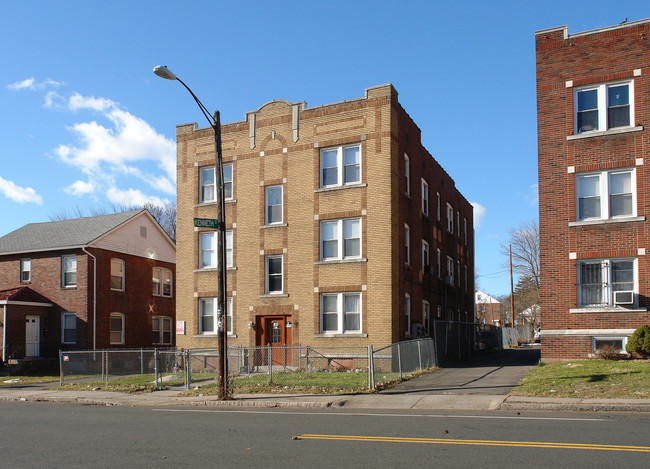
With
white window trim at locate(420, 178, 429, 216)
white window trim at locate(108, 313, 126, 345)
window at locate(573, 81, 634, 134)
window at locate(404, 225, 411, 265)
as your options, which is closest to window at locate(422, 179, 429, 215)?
white window trim at locate(420, 178, 429, 216)

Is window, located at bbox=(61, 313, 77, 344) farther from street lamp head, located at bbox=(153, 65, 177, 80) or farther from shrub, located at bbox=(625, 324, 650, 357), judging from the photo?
shrub, located at bbox=(625, 324, 650, 357)

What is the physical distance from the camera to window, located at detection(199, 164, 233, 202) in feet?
91.8

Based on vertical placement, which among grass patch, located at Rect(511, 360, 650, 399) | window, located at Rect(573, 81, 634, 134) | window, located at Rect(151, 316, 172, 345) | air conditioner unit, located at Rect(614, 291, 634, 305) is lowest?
window, located at Rect(151, 316, 172, 345)

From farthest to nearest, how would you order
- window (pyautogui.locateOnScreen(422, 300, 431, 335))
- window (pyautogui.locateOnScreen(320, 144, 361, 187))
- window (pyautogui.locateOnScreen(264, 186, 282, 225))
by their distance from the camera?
1. window (pyautogui.locateOnScreen(422, 300, 431, 335))
2. window (pyautogui.locateOnScreen(264, 186, 282, 225))
3. window (pyautogui.locateOnScreen(320, 144, 361, 187))

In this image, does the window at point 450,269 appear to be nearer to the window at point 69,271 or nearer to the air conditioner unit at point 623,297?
the air conditioner unit at point 623,297

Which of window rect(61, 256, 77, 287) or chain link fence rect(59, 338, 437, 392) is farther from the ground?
window rect(61, 256, 77, 287)

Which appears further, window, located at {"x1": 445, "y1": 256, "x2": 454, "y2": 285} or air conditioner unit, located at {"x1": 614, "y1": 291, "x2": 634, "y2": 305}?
window, located at {"x1": 445, "y1": 256, "x2": 454, "y2": 285}

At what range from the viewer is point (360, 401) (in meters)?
15.7

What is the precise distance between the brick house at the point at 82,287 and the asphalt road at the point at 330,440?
19084 mm

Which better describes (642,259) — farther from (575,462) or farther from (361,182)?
(575,462)

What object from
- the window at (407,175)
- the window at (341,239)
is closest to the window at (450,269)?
the window at (407,175)

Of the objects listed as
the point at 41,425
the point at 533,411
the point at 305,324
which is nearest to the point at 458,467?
the point at 533,411

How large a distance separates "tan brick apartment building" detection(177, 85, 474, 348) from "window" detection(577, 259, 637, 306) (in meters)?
6.87

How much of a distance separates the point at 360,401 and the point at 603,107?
1335cm
